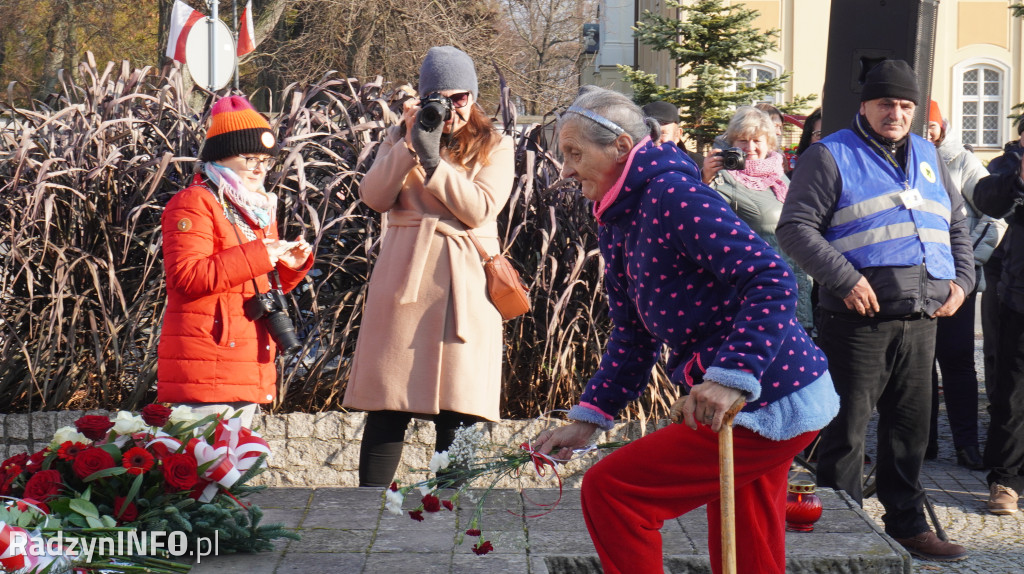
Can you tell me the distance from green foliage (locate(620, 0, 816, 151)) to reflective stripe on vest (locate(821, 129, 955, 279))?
1245cm

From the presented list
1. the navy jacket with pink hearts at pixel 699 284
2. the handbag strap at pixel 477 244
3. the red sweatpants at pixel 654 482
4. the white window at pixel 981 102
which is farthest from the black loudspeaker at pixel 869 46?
the white window at pixel 981 102

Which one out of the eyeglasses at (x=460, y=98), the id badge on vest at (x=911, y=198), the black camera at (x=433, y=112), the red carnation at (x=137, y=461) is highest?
the eyeglasses at (x=460, y=98)

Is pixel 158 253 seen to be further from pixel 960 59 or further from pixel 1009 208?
pixel 960 59

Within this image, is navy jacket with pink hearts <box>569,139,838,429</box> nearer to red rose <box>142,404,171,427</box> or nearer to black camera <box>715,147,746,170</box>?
red rose <box>142,404,171,427</box>

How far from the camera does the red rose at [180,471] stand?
11.0 ft

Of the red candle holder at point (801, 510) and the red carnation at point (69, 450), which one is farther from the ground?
the red carnation at point (69, 450)

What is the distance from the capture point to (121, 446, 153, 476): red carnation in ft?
10.9

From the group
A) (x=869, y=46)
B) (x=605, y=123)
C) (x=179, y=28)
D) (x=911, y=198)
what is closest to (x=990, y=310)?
(x=869, y=46)

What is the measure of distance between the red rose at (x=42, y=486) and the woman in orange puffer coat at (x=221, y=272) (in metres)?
0.76

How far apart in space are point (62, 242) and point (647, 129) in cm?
346

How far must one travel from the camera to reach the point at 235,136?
13.6 feet

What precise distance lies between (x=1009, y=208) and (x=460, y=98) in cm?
276

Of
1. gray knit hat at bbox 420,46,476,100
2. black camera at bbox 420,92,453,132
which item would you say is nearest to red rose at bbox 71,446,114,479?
black camera at bbox 420,92,453,132

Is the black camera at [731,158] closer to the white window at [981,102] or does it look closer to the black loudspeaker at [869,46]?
the black loudspeaker at [869,46]
